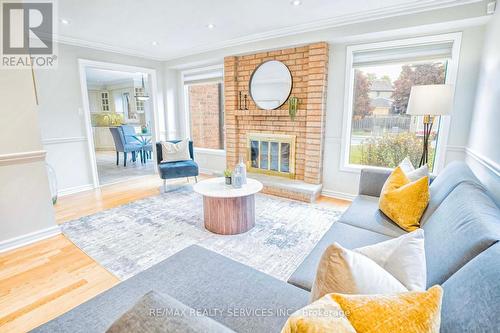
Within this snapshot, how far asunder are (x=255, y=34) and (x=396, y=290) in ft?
12.4

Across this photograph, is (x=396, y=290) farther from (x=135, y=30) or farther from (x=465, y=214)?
(x=135, y=30)

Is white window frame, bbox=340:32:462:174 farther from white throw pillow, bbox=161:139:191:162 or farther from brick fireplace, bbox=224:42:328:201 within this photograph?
white throw pillow, bbox=161:139:191:162

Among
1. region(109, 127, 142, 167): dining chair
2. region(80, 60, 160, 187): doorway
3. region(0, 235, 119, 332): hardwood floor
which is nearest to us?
region(0, 235, 119, 332): hardwood floor

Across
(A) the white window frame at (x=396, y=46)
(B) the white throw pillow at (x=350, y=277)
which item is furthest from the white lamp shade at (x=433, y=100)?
(B) the white throw pillow at (x=350, y=277)

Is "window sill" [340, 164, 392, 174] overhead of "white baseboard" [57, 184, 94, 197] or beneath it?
overhead

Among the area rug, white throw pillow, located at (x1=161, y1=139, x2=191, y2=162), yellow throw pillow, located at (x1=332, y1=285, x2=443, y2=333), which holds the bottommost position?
the area rug

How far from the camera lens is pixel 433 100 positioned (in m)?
2.33

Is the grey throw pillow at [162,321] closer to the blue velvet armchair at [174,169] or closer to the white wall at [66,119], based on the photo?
the blue velvet armchair at [174,169]

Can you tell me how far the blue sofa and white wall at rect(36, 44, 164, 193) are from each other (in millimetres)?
3562

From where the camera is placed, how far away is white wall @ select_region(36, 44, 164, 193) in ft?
12.2

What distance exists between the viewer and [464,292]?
71cm

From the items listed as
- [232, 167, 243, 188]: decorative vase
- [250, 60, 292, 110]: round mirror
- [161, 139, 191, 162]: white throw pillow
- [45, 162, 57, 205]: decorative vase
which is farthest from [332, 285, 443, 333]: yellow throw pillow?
[45, 162, 57, 205]: decorative vase

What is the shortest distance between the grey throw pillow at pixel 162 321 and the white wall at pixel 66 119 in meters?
4.16

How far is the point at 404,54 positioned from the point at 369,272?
3.31m
